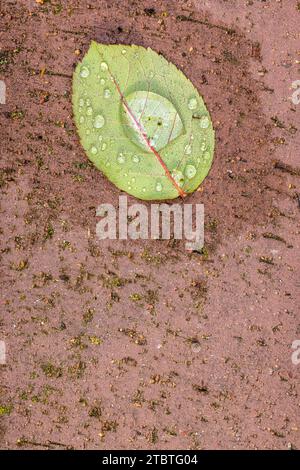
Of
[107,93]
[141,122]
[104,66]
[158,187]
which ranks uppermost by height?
[104,66]

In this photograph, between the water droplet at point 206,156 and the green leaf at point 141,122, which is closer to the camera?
the green leaf at point 141,122

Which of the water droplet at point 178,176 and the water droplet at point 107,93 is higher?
the water droplet at point 107,93

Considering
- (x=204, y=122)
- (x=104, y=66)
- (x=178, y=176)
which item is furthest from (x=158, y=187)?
(x=104, y=66)

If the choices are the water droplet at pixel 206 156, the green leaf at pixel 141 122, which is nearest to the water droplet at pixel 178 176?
the green leaf at pixel 141 122

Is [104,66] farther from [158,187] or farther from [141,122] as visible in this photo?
[158,187]

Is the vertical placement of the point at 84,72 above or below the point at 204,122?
above

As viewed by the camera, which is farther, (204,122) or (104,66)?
(204,122)

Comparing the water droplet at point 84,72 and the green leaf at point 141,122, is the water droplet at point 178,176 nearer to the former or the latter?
the green leaf at point 141,122

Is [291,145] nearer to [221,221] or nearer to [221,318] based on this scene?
[221,221]

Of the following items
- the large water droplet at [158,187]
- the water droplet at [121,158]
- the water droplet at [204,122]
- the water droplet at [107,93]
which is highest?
the water droplet at [107,93]
